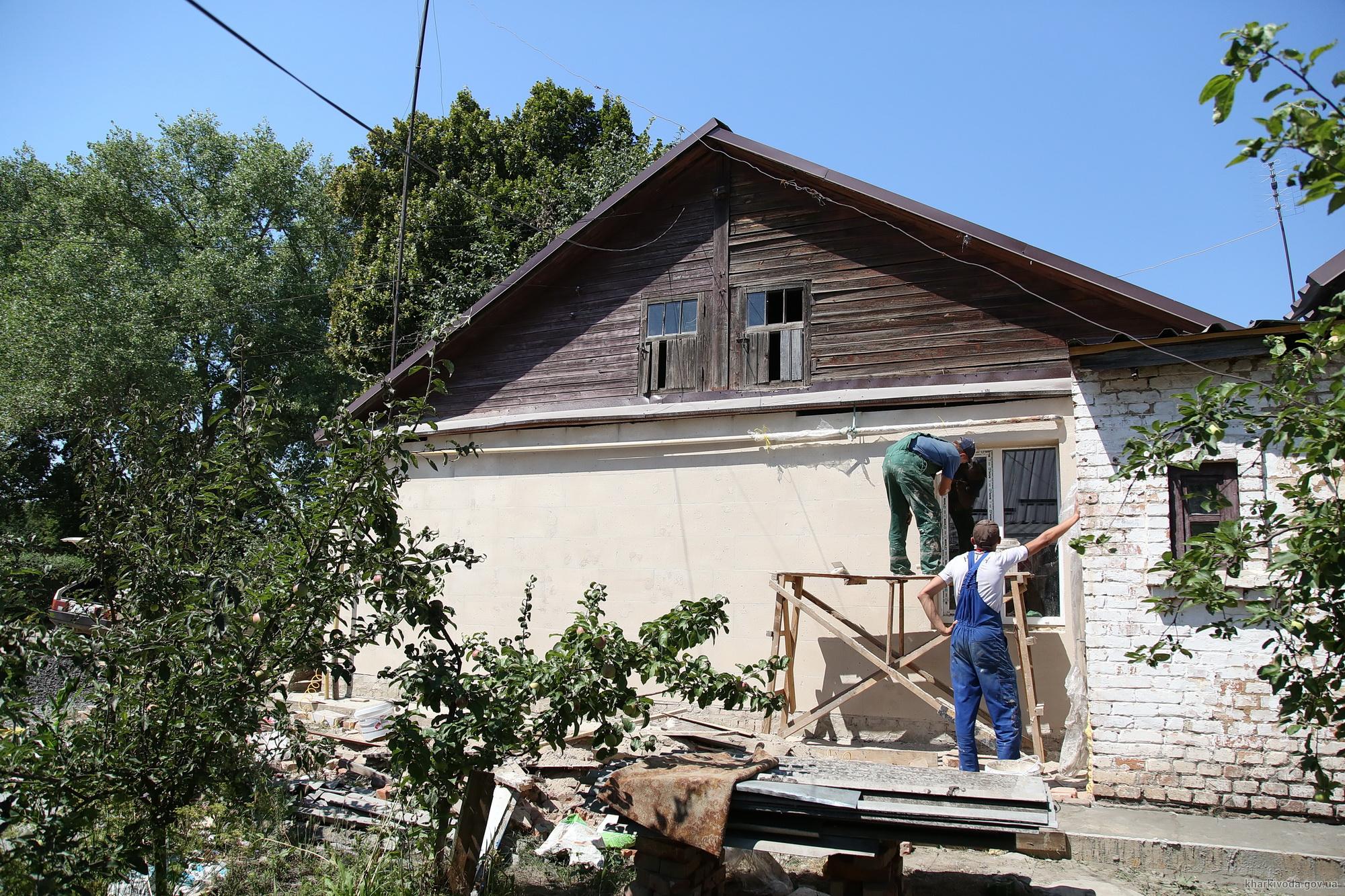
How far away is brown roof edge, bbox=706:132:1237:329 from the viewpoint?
7559mm

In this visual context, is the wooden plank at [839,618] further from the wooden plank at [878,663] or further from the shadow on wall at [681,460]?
the shadow on wall at [681,460]

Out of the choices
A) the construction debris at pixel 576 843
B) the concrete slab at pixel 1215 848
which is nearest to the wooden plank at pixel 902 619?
the concrete slab at pixel 1215 848

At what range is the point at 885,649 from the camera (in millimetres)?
8055

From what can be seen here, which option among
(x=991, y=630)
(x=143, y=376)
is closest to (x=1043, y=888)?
(x=991, y=630)

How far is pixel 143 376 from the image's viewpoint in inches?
884

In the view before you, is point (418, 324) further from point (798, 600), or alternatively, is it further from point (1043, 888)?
point (1043, 888)

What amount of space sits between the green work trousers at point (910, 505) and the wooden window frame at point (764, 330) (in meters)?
1.75

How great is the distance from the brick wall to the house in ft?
0.05

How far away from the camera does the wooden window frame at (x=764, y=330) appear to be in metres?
9.41

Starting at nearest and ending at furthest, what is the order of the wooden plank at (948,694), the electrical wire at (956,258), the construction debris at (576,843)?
the construction debris at (576,843) → the electrical wire at (956,258) → the wooden plank at (948,694)

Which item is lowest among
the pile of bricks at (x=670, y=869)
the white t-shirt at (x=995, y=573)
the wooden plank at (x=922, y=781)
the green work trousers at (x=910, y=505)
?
the pile of bricks at (x=670, y=869)

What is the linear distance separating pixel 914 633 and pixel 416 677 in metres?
5.01

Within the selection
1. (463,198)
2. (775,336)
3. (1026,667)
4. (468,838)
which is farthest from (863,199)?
(463,198)

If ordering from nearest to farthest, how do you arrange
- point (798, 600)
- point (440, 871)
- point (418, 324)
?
point (440, 871)
point (798, 600)
point (418, 324)
